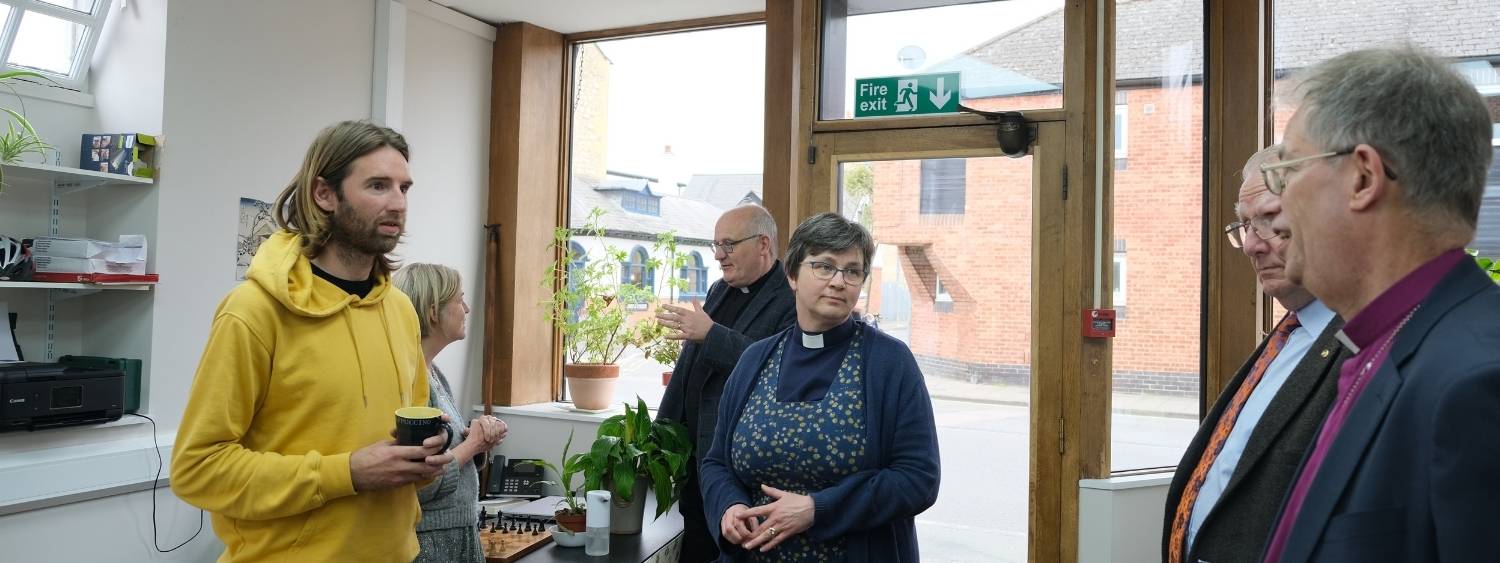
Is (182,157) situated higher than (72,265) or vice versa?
(182,157)

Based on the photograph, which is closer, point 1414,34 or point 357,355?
point 357,355

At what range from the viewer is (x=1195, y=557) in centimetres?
134

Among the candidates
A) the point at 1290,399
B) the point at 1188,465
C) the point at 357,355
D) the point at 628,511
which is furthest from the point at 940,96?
the point at 357,355

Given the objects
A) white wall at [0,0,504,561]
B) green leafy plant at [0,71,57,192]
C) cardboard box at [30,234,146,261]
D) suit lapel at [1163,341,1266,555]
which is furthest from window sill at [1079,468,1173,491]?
green leafy plant at [0,71,57,192]

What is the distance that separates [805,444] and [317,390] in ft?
3.03

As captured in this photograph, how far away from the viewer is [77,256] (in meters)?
3.08

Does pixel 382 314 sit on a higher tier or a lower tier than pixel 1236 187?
lower

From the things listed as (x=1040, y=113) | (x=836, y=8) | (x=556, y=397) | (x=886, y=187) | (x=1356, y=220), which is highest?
(x=836, y=8)

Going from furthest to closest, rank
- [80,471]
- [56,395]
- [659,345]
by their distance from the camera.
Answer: [659,345] → [80,471] → [56,395]

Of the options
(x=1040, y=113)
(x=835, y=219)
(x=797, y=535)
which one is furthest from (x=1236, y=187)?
(x=797, y=535)

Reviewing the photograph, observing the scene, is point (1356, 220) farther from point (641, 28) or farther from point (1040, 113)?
point (641, 28)

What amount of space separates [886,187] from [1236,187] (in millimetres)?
1451

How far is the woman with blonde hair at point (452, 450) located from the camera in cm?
196

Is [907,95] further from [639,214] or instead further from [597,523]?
[597,523]
